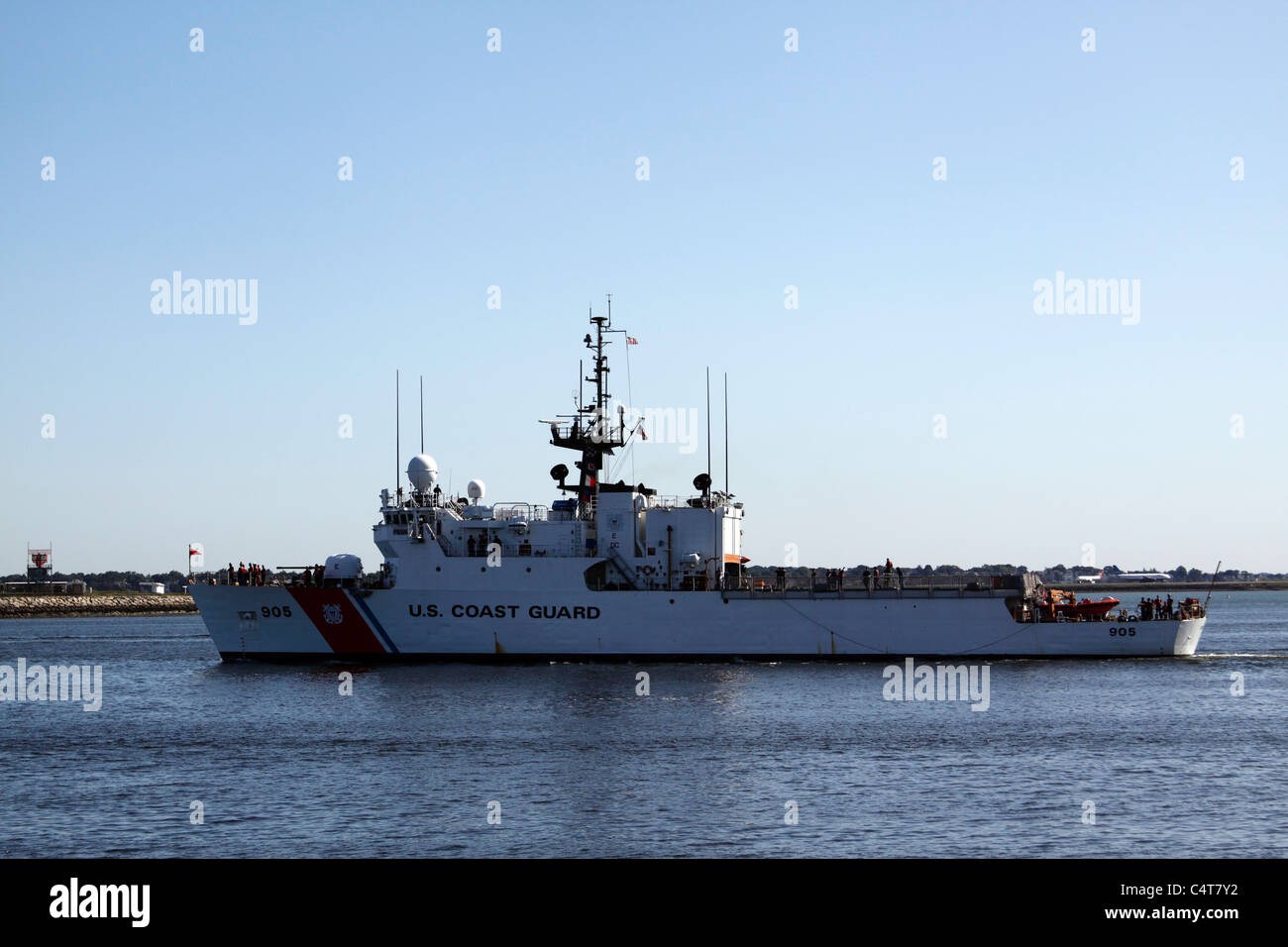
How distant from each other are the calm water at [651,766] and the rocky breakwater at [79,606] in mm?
84381

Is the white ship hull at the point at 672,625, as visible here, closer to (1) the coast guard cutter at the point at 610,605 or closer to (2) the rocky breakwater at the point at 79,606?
(1) the coast guard cutter at the point at 610,605

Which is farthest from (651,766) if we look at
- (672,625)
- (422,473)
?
(422,473)

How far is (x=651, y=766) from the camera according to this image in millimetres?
22422

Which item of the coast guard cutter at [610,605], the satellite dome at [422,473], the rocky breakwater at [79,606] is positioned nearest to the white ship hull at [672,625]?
the coast guard cutter at [610,605]

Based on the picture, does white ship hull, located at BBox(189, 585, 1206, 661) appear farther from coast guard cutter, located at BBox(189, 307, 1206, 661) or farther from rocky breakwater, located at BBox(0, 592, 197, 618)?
rocky breakwater, located at BBox(0, 592, 197, 618)

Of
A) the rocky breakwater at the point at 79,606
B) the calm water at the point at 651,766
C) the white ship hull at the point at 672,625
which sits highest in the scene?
the white ship hull at the point at 672,625

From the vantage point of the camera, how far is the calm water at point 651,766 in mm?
17297

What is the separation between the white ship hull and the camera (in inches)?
1538

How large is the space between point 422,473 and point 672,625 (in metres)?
10.3

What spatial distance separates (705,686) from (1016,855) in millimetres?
17865

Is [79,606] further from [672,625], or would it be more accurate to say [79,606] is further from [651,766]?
[651,766]

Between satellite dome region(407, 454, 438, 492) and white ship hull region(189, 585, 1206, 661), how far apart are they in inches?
160
